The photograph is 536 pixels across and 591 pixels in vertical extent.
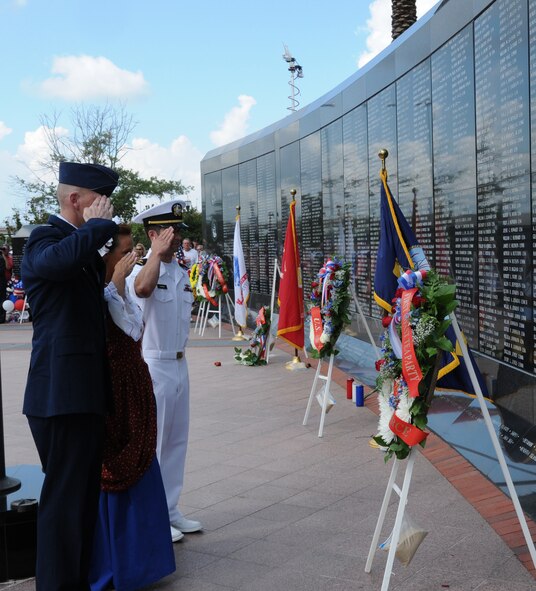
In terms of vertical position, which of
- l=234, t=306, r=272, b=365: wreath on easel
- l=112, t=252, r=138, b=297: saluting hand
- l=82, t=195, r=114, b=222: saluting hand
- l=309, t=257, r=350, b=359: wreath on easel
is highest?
l=82, t=195, r=114, b=222: saluting hand

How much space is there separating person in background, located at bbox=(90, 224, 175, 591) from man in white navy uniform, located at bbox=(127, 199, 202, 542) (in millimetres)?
494

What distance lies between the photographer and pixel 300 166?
1214 cm

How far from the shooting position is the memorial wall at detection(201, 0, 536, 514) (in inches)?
186

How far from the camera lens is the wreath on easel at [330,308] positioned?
6641 mm

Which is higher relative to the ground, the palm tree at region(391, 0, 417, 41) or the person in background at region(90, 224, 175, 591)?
the palm tree at region(391, 0, 417, 41)

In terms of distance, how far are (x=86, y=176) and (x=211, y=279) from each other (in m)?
11.2

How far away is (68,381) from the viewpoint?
9.50 feet

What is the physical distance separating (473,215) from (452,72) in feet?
4.26

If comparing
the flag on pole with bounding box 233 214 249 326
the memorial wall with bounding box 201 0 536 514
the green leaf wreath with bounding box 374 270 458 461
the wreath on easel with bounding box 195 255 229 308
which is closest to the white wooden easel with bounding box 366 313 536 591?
the green leaf wreath with bounding box 374 270 458 461

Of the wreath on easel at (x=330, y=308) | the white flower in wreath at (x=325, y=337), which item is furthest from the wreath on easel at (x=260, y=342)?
the white flower in wreath at (x=325, y=337)

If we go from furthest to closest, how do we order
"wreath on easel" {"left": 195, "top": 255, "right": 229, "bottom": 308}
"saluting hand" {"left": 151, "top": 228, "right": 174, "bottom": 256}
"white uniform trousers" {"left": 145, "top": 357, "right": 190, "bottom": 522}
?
"wreath on easel" {"left": 195, "top": 255, "right": 229, "bottom": 308} → "white uniform trousers" {"left": 145, "top": 357, "right": 190, "bottom": 522} → "saluting hand" {"left": 151, "top": 228, "right": 174, "bottom": 256}

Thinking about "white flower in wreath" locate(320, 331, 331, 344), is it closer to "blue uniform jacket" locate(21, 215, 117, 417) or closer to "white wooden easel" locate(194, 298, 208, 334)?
"blue uniform jacket" locate(21, 215, 117, 417)

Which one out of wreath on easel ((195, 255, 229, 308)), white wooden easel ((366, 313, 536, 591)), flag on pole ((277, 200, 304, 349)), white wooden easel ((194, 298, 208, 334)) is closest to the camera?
white wooden easel ((366, 313, 536, 591))

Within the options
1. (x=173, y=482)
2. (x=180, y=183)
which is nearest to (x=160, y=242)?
(x=173, y=482)
